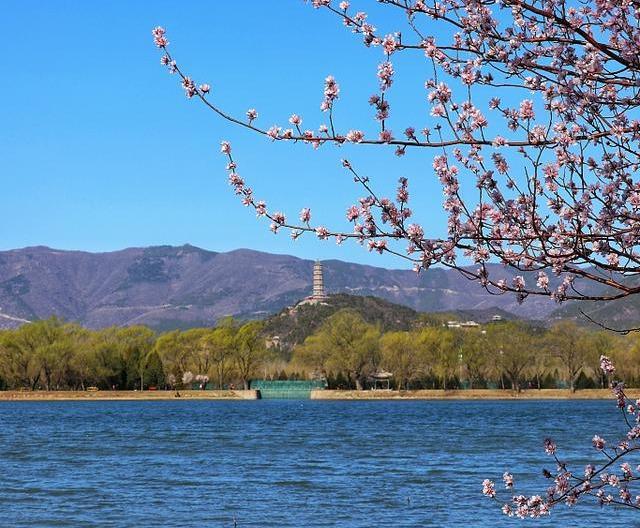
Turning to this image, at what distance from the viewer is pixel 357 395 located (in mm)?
122438

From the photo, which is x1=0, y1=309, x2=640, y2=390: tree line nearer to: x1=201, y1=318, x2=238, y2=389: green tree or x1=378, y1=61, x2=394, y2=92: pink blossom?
x1=201, y1=318, x2=238, y2=389: green tree

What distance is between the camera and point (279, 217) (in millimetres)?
7508

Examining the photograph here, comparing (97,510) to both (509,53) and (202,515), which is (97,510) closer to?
(202,515)

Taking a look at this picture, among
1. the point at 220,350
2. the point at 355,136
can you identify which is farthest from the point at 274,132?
the point at 220,350

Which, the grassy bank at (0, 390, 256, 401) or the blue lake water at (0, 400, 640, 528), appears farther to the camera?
the grassy bank at (0, 390, 256, 401)

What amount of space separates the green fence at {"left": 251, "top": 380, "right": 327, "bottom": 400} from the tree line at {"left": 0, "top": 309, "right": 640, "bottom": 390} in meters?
6.38

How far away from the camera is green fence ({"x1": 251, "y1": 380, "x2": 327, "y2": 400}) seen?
13512cm

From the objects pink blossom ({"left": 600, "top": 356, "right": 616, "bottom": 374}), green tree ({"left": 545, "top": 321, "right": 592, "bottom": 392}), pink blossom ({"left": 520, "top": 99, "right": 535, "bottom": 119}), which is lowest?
pink blossom ({"left": 600, "top": 356, "right": 616, "bottom": 374})

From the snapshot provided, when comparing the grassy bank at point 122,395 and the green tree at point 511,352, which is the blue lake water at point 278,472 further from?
the grassy bank at point 122,395

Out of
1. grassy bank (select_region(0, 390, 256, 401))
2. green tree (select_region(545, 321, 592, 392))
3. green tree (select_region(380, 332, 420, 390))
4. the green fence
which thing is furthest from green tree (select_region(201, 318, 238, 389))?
green tree (select_region(545, 321, 592, 392))

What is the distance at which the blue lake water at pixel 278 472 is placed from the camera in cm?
2539

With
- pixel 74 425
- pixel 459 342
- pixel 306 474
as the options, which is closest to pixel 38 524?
pixel 306 474

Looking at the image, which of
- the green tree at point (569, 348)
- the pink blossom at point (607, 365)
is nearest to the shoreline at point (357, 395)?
the green tree at point (569, 348)

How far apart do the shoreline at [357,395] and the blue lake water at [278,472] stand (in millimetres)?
50454
